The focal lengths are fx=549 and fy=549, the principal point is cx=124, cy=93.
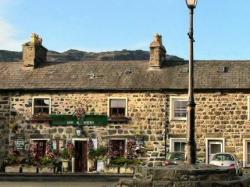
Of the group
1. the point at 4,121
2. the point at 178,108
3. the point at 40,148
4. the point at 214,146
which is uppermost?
the point at 178,108

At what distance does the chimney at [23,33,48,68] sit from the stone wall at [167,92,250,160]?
1090 cm

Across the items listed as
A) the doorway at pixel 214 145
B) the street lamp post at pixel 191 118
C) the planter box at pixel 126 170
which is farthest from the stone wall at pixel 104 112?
the street lamp post at pixel 191 118

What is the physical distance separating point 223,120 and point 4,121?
13.6 meters

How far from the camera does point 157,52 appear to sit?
3519cm

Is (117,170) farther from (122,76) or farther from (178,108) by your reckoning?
(122,76)

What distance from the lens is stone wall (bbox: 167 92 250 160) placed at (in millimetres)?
32375

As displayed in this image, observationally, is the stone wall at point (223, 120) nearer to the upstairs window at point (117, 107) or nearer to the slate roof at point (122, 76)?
the slate roof at point (122, 76)

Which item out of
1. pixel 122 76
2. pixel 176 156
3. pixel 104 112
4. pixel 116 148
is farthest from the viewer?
pixel 122 76

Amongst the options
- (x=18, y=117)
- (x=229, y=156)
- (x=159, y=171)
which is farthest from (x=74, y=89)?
(x=159, y=171)

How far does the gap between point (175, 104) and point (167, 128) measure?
153cm

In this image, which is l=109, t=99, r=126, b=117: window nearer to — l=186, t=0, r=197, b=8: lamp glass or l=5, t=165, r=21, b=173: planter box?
l=5, t=165, r=21, b=173: planter box

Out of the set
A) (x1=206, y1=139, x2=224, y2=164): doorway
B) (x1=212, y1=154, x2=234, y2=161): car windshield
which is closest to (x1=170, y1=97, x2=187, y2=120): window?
(x1=206, y1=139, x2=224, y2=164): doorway

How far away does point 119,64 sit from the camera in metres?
36.9

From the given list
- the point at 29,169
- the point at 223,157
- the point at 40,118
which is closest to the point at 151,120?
the point at 40,118
